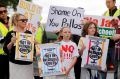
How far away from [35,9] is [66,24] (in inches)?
31.6

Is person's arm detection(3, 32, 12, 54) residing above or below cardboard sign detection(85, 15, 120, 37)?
below

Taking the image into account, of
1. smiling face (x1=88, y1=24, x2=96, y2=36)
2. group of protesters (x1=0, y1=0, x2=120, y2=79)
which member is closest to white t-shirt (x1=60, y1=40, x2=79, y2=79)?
group of protesters (x1=0, y1=0, x2=120, y2=79)

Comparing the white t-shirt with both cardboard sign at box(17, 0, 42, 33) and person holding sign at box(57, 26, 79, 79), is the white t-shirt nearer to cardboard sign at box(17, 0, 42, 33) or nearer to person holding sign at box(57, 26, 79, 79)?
person holding sign at box(57, 26, 79, 79)

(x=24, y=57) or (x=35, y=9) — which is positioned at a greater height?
(x=35, y=9)

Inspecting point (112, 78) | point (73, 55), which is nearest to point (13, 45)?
point (73, 55)

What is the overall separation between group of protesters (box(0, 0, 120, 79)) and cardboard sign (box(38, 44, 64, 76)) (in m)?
0.11

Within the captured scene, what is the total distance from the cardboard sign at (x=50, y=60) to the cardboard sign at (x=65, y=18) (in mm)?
1410

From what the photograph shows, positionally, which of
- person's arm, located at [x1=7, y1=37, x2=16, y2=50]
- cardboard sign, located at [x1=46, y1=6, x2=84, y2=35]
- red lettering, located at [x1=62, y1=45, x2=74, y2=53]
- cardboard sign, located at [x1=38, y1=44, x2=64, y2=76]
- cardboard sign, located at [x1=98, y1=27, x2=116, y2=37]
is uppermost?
cardboard sign, located at [x1=46, y1=6, x2=84, y2=35]

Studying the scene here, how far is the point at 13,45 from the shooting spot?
8555mm

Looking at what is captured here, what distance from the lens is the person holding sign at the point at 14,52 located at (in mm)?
8570

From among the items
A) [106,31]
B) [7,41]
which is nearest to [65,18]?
[106,31]

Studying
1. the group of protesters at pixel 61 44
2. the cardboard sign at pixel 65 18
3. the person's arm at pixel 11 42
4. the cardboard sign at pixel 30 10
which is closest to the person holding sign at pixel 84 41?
the group of protesters at pixel 61 44

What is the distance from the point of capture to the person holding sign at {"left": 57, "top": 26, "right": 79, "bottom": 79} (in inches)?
342

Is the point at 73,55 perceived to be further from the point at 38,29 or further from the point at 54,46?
the point at 38,29
